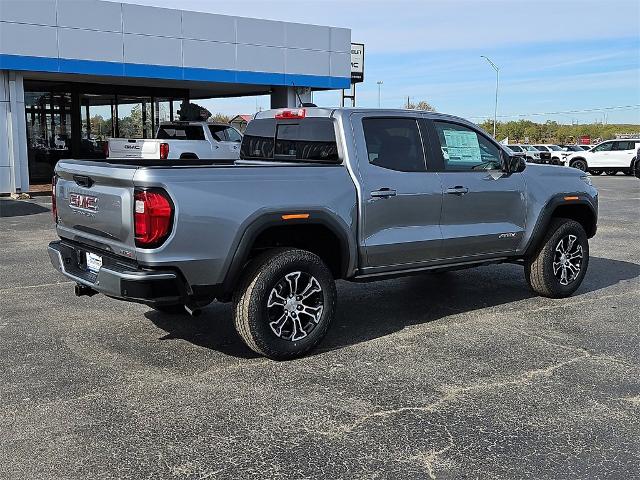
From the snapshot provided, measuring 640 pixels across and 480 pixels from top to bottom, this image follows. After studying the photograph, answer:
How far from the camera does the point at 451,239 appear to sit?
6.11 m

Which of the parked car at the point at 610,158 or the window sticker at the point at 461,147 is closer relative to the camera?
the window sticker at the point at 461,147

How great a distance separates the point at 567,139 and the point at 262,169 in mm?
73831

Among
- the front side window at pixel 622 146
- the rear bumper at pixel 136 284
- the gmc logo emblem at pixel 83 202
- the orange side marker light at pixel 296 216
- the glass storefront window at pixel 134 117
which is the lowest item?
the rear bumper at pixel 136 284

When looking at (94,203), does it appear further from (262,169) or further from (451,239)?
(451,239)

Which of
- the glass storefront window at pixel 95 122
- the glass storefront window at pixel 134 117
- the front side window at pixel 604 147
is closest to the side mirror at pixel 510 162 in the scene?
the glass storefront window at pixel 95 122

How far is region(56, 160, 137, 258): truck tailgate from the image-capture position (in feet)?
14.9

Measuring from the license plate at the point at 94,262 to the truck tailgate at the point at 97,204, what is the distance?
0.28ft

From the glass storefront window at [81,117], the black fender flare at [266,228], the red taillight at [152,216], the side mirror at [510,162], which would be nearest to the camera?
the red taillight at [152,216]

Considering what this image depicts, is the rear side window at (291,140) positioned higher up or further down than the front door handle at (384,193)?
higher up

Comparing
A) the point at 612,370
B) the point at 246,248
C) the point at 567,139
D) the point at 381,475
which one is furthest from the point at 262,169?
the point at 567,139

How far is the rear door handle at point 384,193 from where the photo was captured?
554cm

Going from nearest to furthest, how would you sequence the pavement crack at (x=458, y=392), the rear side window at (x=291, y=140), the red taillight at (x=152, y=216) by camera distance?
the pavement crack at (x=458, y=392)
the red taillight at (x=152, y=216)
the rear side window at (x=291, y=140)

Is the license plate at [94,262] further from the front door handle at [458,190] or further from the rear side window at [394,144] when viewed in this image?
the front door handle at [458,190]

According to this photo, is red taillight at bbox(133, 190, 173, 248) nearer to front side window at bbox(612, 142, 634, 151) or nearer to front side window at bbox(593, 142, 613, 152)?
front side window at bbox(612, 142, 634, 151)
